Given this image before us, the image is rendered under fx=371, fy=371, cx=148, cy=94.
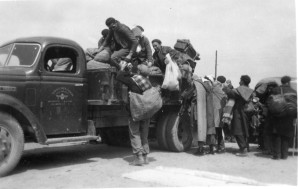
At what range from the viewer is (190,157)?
7055 mm

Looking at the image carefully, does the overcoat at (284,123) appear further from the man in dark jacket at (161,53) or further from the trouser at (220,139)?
the man in dark jacket at (161,53)

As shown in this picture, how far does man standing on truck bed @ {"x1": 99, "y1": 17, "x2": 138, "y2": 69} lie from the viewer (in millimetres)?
7207

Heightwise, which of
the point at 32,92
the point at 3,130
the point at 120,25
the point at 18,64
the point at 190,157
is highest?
the point at 120,25

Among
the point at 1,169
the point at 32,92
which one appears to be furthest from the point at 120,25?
the point at 1,169

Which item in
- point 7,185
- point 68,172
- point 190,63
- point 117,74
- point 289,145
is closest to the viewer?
point 7,185

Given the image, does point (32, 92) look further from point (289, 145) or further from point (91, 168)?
point (289, 145)

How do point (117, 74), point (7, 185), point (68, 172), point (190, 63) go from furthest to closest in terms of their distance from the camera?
point (190, 63) < point (117, 74) < point (68, 172) < point (7, 185)

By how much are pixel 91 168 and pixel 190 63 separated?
11.2ft

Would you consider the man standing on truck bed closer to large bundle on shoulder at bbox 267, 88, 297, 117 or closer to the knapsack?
the knapsack

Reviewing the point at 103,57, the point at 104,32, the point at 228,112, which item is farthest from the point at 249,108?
the point at 104,32

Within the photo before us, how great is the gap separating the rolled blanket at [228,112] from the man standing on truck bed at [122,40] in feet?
6.89

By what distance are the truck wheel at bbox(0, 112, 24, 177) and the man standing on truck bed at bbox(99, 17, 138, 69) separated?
7.83 feet

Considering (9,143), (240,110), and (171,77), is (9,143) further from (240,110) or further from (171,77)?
(240,110)

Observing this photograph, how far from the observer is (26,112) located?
18.0ft
